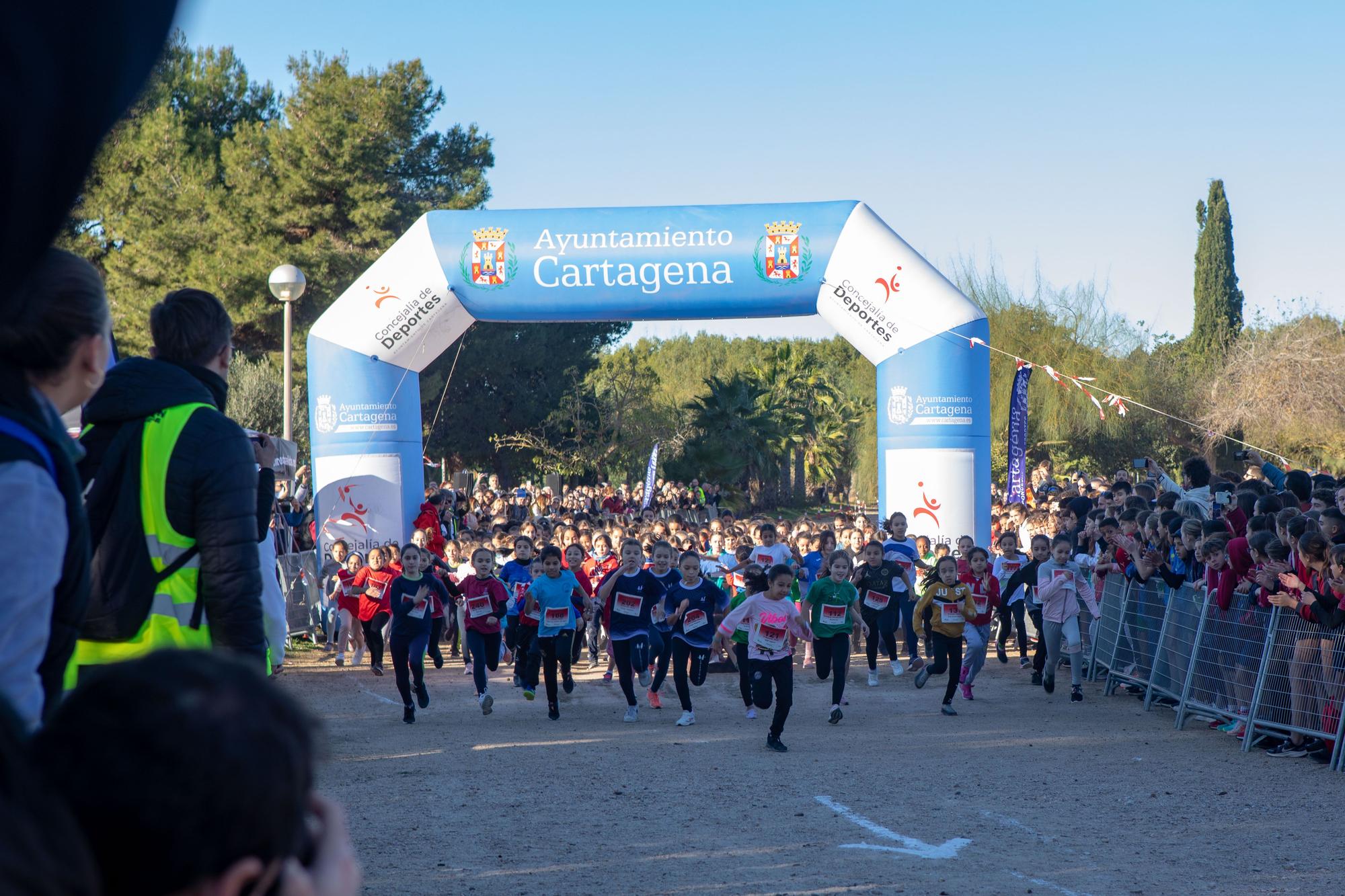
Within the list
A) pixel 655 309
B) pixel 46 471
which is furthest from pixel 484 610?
pixel 46 471

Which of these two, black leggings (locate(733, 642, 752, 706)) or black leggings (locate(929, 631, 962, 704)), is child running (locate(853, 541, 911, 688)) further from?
black leggings (locate(733, 642, 752, 706))

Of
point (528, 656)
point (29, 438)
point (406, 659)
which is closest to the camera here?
point (29, 438)

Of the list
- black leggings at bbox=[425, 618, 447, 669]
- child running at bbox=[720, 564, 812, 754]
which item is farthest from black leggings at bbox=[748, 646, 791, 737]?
black leggings at bbox=[425, 618, 447, 669]

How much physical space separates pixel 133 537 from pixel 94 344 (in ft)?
2.27

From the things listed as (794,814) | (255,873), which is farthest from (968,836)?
(255,873)

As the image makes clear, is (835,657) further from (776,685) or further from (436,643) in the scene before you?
(436,643)

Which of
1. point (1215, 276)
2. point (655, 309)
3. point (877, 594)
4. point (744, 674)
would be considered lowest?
point (744, 674)

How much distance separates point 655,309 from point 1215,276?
33161 millimetres

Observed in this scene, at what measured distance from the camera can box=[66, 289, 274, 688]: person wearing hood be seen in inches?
98.4

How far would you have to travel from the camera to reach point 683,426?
35.7 meters

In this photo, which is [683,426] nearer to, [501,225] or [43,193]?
[501,225]

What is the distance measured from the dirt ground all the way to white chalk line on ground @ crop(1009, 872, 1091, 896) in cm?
1

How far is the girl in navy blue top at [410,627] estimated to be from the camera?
10516mm

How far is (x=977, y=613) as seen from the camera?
1151 centimetres
